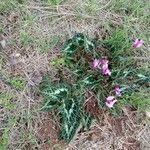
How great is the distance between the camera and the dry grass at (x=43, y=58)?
269cm

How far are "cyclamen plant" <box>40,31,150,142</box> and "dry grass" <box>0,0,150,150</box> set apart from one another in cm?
7

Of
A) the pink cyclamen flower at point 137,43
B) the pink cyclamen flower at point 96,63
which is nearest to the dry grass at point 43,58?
the pink cyclamen flower at point 137,43

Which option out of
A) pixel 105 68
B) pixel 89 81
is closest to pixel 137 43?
pixel 105 68

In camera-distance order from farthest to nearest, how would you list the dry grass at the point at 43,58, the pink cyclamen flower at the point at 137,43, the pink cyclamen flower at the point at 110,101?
the pink cyclamen flower at the point at 137,43
the pink cyclamen flower at the point at 110,101
the dry grass at the point at 43,58

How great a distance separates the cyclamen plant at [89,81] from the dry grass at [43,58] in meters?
0.07

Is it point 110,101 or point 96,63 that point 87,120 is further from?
point 96,63

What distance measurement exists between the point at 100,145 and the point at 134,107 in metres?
0.40

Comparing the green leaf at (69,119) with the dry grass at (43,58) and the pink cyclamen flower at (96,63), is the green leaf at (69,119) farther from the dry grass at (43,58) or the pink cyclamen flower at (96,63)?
the pink cyclamen flower at (96,63)

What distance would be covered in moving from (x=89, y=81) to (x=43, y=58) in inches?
14.7

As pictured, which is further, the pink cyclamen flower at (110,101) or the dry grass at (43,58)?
the pink cyclamen flower at (110,101)

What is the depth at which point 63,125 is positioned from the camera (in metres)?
2.72

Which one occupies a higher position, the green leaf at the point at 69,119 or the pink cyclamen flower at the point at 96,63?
the pink cyclamen flower at the point at 96,63

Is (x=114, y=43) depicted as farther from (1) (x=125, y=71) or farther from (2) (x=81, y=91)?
(2) (x=81, y=91)

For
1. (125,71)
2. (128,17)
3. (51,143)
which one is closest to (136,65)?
(125,71)
